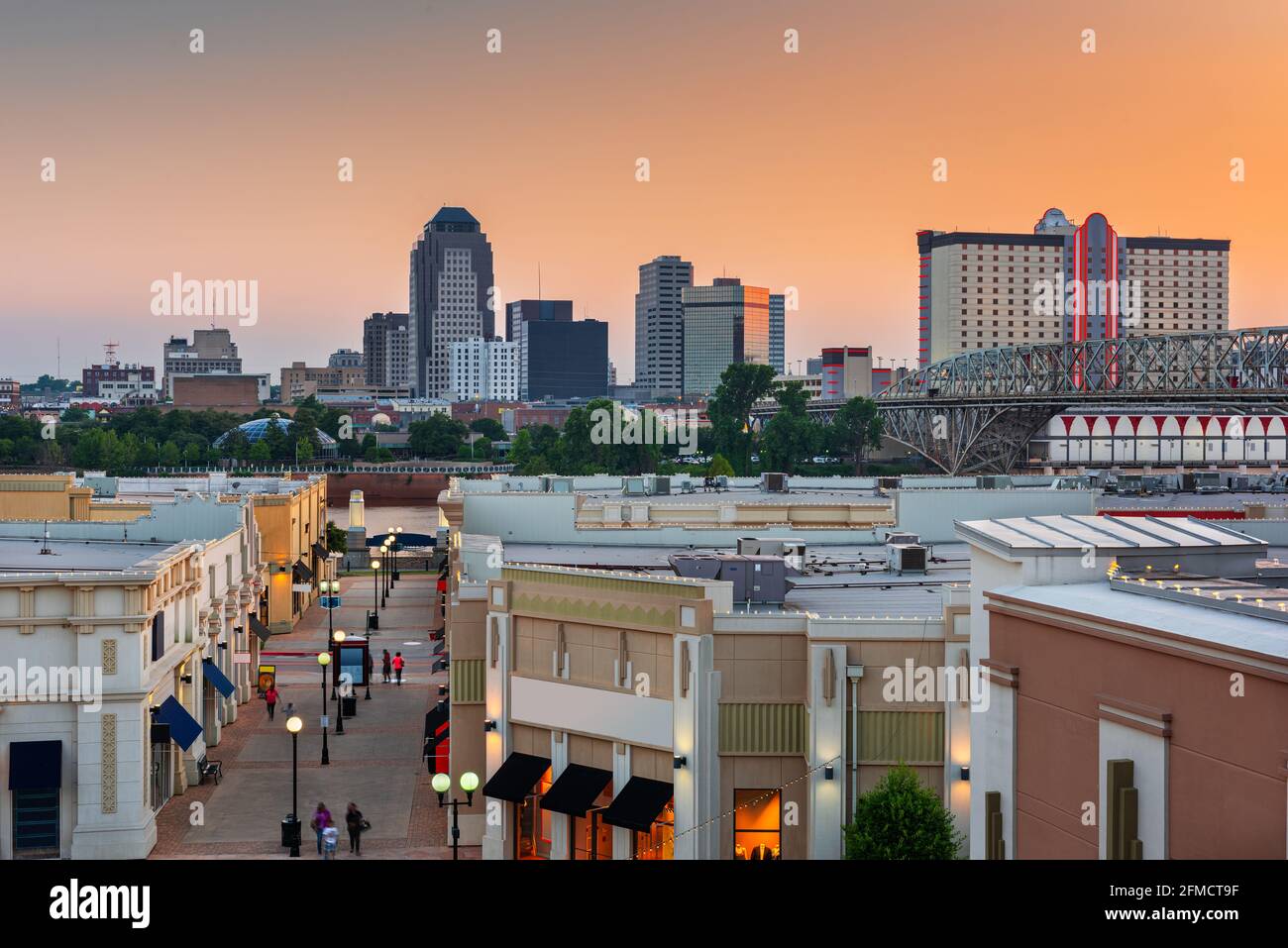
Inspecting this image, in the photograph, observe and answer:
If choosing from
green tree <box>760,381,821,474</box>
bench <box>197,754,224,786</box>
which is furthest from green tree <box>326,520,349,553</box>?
green tree <box>760,381,821,474</box>

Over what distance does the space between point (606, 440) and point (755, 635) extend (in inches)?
4135

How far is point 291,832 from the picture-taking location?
25219 millimetres

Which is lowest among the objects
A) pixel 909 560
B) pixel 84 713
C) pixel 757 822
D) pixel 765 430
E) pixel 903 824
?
pixel 757 822

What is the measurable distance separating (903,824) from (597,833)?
16.9 feet

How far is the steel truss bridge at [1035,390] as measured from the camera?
121m

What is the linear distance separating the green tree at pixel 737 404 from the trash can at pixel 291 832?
108726 millimetres

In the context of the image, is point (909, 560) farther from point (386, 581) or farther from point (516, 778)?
point (386, 581)

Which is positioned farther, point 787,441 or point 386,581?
point 787,441

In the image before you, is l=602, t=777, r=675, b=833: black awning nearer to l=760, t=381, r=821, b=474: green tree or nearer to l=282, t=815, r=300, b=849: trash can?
l=282, t=815, r=300, b=849: trash can

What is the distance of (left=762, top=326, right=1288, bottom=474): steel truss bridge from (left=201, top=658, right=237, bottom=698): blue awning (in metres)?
91.7

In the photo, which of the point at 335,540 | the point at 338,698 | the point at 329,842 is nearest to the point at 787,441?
the point at 335,540

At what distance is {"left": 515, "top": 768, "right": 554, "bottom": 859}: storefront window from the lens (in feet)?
75.2
